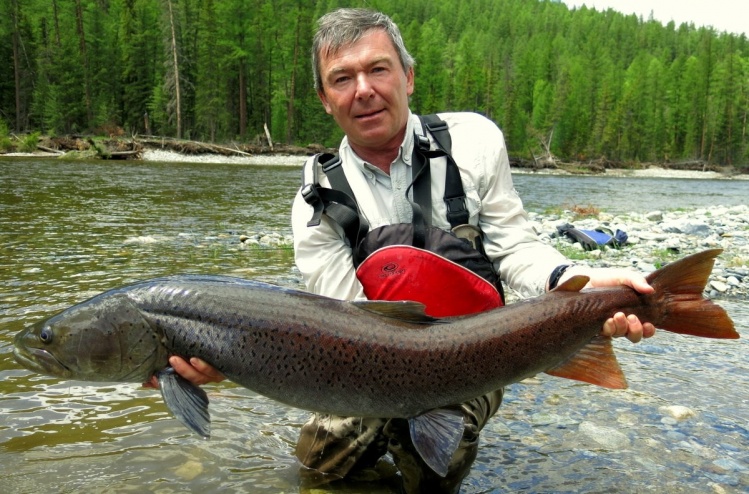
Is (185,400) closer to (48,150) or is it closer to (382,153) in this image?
(382,153)

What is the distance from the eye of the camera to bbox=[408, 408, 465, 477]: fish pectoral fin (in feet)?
8.00

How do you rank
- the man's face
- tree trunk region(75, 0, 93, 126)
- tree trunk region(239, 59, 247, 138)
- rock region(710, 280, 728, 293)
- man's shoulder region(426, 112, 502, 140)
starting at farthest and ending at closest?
1. tree trunk region(239, 59, 247, 138)
2. tree trunk region(75, 0, 93, 126)
3. rock region(710, 280, 728, 293)
4. man's shoulder region(426, 112, 502, 140)
5. the man's face

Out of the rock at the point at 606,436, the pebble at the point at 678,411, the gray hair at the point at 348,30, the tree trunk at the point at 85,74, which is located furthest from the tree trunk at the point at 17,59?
the pebble at the point at 678,411

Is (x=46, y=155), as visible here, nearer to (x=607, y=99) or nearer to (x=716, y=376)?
(x=716, y=376)

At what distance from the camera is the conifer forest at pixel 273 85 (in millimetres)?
50938

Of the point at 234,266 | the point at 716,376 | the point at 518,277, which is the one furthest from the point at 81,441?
the point at 234,266

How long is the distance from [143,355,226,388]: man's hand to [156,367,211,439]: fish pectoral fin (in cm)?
3

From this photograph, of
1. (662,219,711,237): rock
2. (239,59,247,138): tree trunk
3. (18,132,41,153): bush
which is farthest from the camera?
(239,59,247,138): tree trunk

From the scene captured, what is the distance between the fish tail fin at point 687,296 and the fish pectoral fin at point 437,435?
978 millimetres

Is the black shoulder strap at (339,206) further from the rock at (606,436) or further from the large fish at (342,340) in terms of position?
the rock at (606,436)

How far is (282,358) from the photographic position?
2.49 m

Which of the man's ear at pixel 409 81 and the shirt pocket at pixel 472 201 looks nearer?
the shirt pocket at pixel 472 201

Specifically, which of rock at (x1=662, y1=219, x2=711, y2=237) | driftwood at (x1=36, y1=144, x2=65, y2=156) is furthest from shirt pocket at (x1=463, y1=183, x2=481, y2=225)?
driftwood at (x1=36, y1=144, x2=65, y2=156)

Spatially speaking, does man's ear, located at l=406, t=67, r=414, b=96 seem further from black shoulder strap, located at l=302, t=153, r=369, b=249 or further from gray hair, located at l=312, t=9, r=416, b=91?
black shoulder strap, located at l=302, t=153, r=369, b=249
